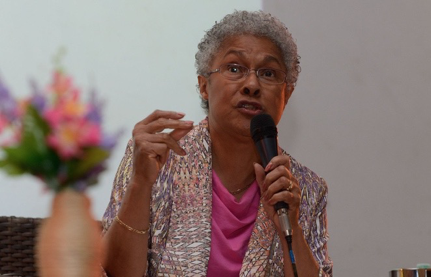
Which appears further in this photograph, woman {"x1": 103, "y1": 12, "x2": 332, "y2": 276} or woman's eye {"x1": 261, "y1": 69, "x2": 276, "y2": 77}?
woman's eye {"x1": 261, "y1": 69, "x2": 276, "y2": 77}

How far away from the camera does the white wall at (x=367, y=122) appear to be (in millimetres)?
3191

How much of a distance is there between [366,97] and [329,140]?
0.92 ft

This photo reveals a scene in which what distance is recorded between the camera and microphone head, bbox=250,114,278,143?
6.49 feet

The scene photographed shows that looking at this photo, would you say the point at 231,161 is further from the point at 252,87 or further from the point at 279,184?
the point at 279,184

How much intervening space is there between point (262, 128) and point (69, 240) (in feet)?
3.02

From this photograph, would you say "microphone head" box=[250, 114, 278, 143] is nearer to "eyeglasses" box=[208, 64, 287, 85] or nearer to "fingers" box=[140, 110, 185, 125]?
"fingers" box=[140, 110, 185, 125]

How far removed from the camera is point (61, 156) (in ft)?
3.88

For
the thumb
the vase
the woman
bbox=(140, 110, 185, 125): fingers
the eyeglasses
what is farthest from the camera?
the eyeglasses

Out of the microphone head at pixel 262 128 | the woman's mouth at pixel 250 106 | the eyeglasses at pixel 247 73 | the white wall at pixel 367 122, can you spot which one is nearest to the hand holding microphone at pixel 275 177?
the microphone head at pixel 262 128

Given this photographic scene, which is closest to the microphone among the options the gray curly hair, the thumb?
the thumb

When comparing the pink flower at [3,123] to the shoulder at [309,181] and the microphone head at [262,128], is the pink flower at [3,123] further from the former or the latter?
the shoulder at [309,181]

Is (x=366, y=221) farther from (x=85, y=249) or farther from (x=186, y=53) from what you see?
(x=85, y=249)

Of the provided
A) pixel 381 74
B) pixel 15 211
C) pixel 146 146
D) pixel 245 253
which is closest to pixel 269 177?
pixel 146 146

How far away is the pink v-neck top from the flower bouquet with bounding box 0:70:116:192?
3.54 ft
